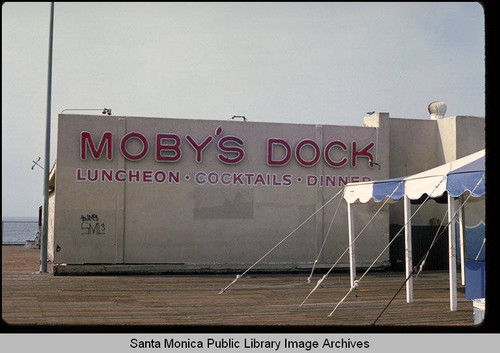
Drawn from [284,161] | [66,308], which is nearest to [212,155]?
[284,161]

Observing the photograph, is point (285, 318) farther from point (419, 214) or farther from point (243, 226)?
point (419, 214)

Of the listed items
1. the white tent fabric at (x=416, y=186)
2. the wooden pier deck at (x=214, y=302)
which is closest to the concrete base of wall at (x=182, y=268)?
the wooden pier deck at (x=214, y=302)

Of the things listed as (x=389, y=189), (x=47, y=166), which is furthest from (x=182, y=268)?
(x=389, y=189)

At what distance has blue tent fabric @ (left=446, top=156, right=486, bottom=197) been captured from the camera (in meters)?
11.6

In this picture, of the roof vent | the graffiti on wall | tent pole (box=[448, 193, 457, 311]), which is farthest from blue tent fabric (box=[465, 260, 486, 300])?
the roof vent

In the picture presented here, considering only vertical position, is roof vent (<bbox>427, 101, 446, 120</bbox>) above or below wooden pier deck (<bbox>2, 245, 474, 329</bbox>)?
above

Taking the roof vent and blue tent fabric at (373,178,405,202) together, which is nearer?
blue tent fabric at (373,178,405,202)

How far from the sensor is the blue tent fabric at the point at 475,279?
1238cm

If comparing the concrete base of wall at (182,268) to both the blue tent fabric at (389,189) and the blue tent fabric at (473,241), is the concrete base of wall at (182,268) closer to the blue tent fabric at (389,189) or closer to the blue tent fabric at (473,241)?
the blue tent fabric at (473,241)

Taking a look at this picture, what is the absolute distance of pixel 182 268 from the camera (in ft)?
72.1

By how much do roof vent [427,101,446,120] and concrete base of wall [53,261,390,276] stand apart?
254 inches

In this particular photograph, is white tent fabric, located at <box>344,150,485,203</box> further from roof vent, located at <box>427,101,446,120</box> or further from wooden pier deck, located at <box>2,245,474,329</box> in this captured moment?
roof vent, located at <box>427,101,446,120</box>

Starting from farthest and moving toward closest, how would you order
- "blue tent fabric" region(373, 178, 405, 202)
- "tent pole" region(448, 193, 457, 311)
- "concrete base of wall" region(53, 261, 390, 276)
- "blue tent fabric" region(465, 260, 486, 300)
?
"concrete base of wall" region(53, 261, 390, 276), "blue tent fabric" region(373, 178, 405, 202), "tent pole" region(448, 193, 457, 311), "blue tent fabric" region(465, 260, 486, 300)

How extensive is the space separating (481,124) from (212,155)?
10494 mm
